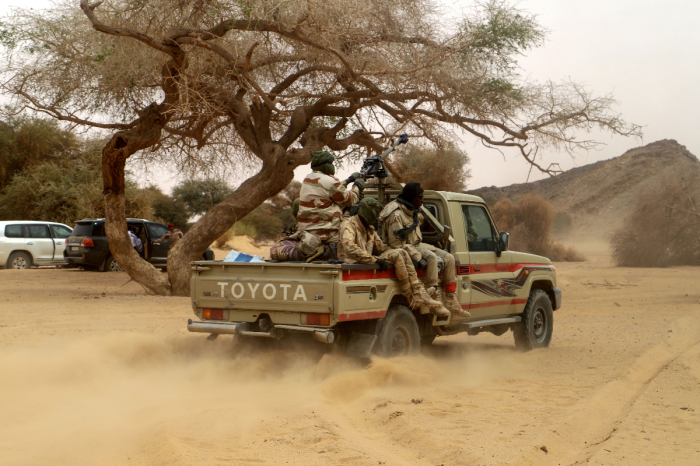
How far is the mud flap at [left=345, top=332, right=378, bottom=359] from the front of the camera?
6191 millimetres

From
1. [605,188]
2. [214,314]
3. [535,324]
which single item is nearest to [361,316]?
[214,314]

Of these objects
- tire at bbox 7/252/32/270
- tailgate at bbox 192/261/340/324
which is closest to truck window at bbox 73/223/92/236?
tire at bbox 7/252/32/270

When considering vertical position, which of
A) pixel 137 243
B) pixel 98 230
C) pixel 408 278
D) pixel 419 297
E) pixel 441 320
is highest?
pixel 98 230

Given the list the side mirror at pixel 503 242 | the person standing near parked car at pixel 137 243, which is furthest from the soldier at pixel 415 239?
the person standing near parked car at pixel 137 243

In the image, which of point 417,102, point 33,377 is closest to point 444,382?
point 33,377

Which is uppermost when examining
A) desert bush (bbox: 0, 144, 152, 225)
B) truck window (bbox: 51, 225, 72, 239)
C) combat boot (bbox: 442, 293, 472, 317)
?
desert bush (bbox: 0, 144, 152, 225)

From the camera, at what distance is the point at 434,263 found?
23.0ft

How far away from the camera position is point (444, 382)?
22.1 ft

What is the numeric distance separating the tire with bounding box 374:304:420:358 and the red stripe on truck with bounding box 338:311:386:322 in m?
0.18

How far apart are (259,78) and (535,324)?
30.7ft

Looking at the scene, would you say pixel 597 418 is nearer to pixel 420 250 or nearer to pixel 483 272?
pixel 420 250

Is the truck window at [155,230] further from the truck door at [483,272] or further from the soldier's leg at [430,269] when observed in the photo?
the soldier's leg at [430,269]

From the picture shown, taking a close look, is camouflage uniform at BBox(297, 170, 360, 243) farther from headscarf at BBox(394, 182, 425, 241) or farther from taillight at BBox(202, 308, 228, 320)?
taillight at BBox(202, 308, 228, 320)

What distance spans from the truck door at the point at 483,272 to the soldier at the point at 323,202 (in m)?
1.62
